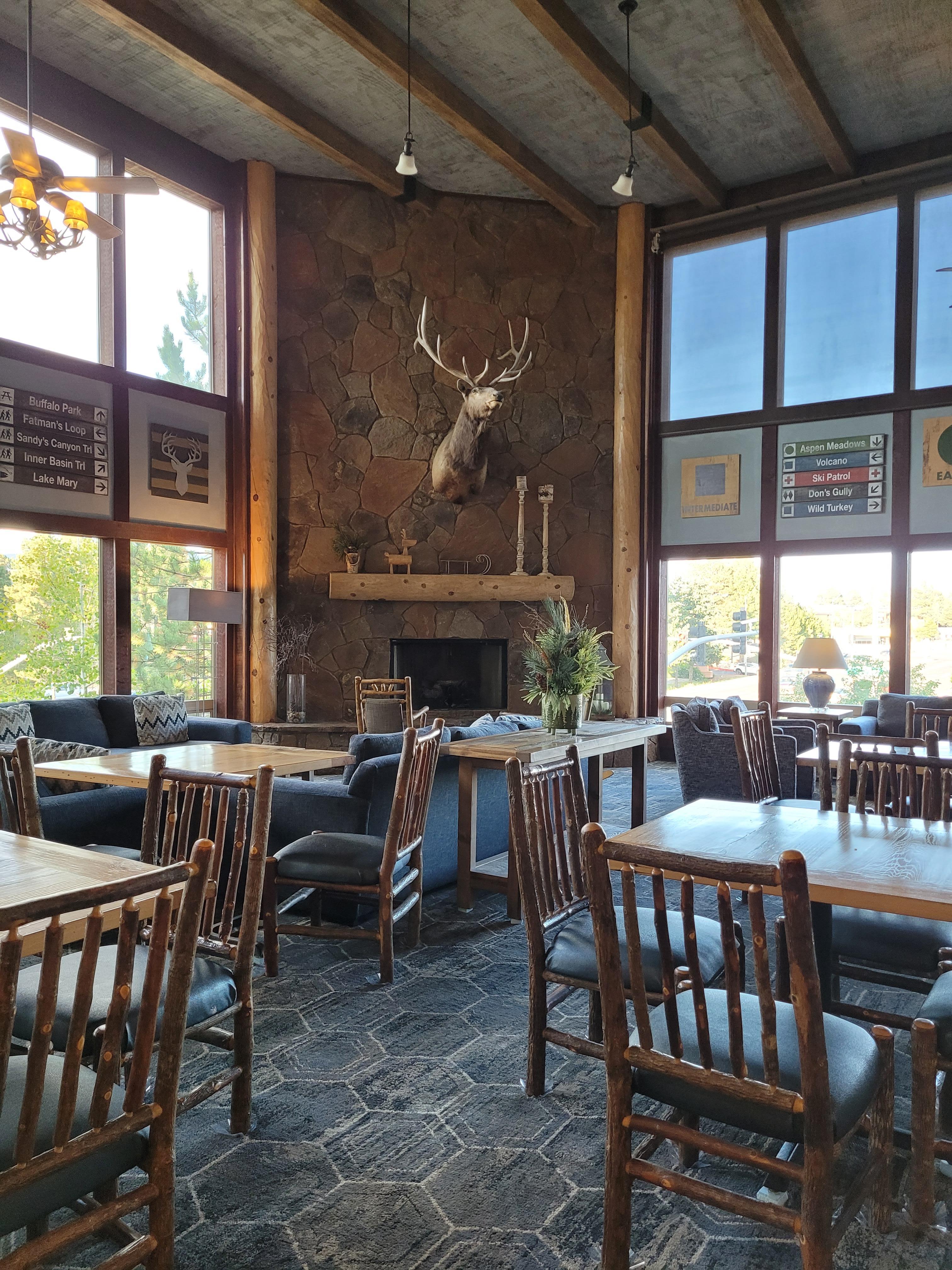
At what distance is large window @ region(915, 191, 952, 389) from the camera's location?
287 inches

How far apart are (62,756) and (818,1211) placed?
3.87 metres

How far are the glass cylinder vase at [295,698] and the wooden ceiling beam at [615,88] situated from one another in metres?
5.26

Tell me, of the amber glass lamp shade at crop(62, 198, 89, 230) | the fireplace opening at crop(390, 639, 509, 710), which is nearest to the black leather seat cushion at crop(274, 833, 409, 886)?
the amber glass lamp shade at crop(62, 198, 89, 230)

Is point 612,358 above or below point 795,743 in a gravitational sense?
above

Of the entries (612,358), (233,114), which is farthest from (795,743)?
(233,114)

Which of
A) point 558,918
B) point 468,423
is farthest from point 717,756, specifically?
point 468,423

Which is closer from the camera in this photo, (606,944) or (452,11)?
(606,944)

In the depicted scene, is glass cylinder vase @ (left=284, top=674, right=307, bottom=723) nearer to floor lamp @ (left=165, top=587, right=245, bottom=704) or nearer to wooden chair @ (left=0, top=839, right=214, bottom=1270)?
floor lamp @ (left=165, top=587, right=245, bottom=704)

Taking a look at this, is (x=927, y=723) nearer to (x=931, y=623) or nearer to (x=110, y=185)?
(x=931, y=623)

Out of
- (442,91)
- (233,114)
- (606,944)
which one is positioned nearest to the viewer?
(606,944)

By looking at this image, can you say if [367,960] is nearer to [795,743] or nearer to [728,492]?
[795,743]

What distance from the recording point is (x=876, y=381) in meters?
7.60

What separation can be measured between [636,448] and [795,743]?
4111mm

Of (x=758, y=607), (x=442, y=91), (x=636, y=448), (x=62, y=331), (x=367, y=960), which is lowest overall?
(x=367, y=960)
